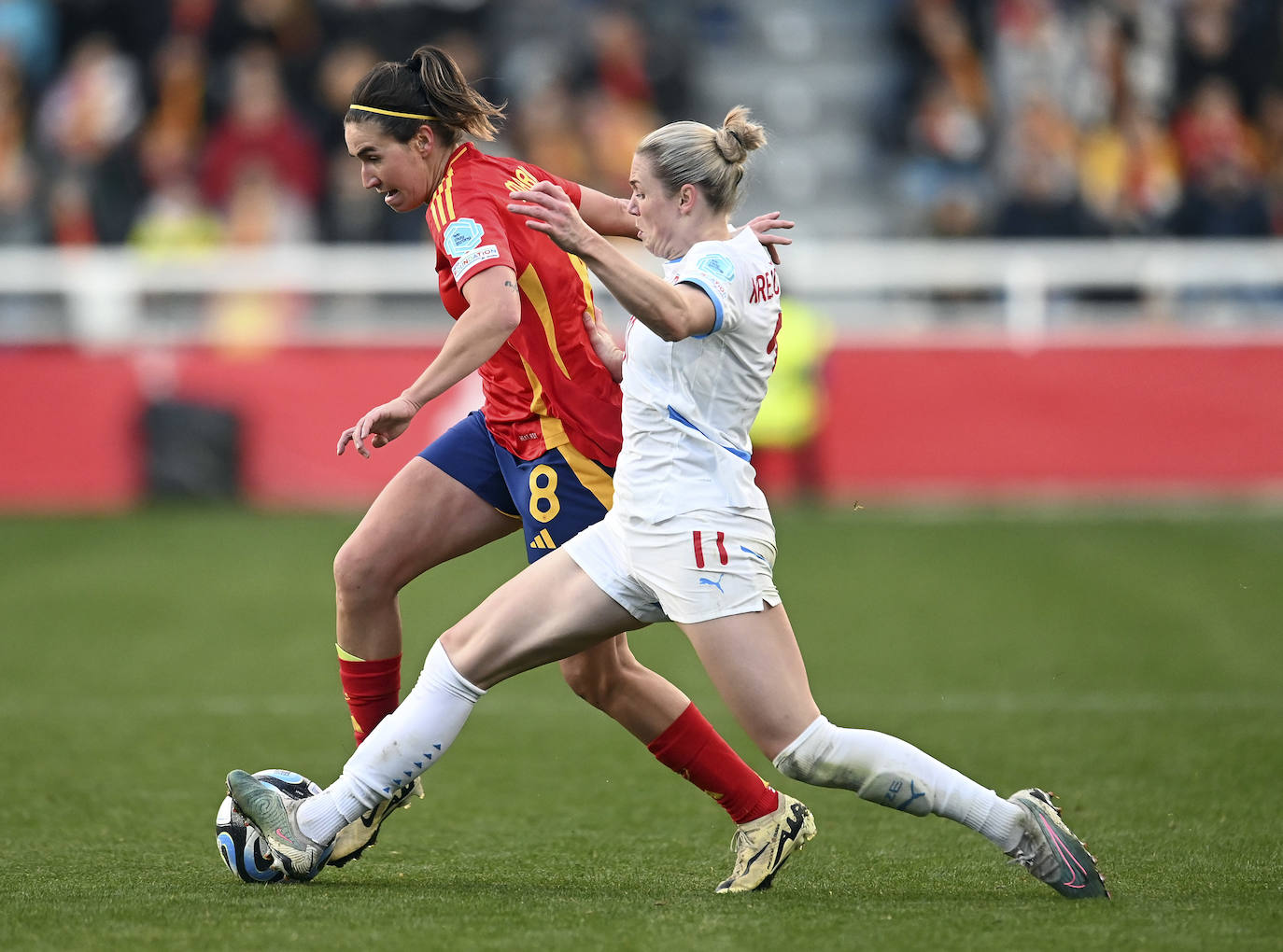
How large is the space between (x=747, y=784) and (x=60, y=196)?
1146 cm

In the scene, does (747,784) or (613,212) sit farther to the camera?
(613,212)

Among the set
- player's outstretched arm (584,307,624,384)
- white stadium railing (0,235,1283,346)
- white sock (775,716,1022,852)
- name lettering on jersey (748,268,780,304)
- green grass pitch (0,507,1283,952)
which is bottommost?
green grass pitch (0,507,1283,952)

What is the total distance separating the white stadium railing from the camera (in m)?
13.6

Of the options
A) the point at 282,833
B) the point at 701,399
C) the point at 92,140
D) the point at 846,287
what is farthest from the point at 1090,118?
the point at 282,833

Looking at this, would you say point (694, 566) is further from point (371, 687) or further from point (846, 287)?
point (846, 287)

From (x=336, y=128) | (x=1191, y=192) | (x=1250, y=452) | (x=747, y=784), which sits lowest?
(x=1250, y=452)

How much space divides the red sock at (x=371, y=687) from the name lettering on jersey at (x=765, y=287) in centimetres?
162

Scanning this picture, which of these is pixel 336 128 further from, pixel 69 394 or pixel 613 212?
pixel 613 212

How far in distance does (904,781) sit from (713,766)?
695 mm

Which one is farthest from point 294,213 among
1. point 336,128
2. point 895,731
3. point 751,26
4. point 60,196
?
point 895,731

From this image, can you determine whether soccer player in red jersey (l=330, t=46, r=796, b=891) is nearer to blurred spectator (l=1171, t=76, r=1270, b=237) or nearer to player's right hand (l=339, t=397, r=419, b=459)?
player's right hand (l=339, t=397, r=419, b=459)

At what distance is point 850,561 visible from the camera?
10969mm

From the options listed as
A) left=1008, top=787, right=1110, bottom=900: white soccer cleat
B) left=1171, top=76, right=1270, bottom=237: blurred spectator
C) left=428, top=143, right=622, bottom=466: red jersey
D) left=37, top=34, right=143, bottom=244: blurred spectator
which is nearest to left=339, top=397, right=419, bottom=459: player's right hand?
left=428, top=143, right=622, bottom=466: red jersey

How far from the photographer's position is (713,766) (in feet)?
Answer: 15.8
